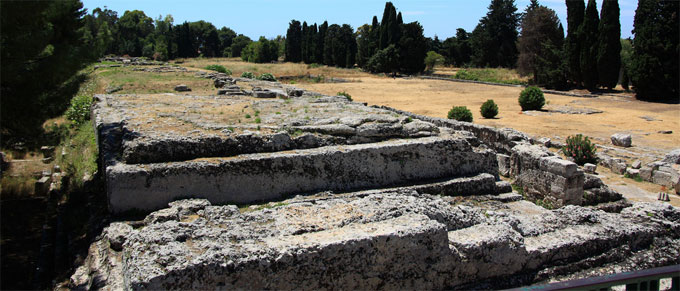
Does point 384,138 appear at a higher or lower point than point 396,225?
higher

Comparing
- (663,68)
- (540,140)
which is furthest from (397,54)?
(540,140)

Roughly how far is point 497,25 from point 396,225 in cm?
5086

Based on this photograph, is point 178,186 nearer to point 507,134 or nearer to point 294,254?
point 294,254

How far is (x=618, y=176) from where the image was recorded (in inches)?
441

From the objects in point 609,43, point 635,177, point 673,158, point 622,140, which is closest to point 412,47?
point 609,43

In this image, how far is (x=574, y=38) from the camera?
30.3 m

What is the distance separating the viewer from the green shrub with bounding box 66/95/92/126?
550 inches

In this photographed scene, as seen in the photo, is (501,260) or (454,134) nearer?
(501,260)

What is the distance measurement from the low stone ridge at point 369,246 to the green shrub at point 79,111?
10.5m

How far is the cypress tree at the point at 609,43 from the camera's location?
28203mm

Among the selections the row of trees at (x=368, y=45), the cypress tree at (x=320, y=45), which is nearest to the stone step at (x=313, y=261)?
the row of trees at (x=368, y=45)

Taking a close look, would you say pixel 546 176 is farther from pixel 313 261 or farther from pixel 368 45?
pixel 368 45

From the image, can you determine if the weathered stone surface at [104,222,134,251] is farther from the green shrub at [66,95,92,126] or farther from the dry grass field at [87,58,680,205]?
the green shrub at [66,95,92,126]

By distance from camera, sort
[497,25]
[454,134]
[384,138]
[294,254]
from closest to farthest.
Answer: [294,254] < [384,138] < [454,134] < [497,25]
